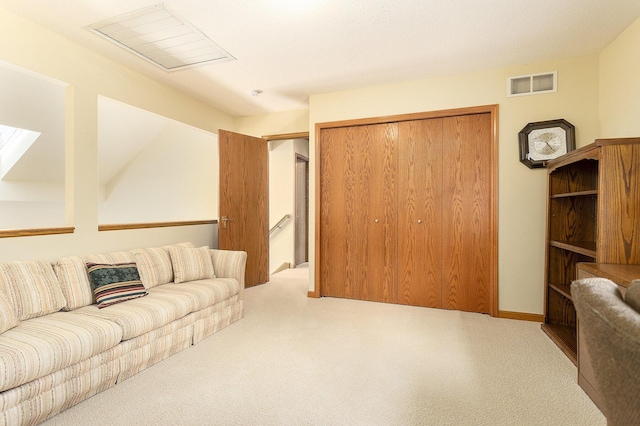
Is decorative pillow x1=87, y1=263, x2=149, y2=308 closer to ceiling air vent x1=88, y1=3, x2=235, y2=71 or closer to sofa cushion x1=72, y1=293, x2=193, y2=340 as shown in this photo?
sofa cushion x1=72, y1=293, x2=193, y2=340

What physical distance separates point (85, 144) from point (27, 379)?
78.2 inches

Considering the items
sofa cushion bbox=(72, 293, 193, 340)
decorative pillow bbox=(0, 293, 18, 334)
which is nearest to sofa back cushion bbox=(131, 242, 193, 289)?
sofa cushion bbox=(72, 293, 193, 340)

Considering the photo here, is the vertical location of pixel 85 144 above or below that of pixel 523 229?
above

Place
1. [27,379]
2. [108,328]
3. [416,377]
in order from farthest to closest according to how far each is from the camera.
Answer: [416,377]
[108,328]
[27,379]

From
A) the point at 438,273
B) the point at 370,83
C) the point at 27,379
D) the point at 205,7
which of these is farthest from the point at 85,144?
the point at 438,273

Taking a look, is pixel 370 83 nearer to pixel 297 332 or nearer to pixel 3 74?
pixel 297 332

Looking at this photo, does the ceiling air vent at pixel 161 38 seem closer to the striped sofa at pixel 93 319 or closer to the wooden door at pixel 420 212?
the striped sofa at pixel 93 319

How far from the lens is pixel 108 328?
1.87 m

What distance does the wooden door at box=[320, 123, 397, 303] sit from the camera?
3.60 m

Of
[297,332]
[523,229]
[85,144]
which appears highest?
[85,144]

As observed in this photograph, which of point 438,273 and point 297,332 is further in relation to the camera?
point 438,273

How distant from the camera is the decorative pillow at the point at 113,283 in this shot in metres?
2.28

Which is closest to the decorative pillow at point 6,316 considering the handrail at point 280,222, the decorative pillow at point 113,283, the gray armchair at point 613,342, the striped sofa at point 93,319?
the striped sofa at point 93,319

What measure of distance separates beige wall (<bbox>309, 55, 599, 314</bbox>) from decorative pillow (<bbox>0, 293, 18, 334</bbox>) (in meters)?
3.74
